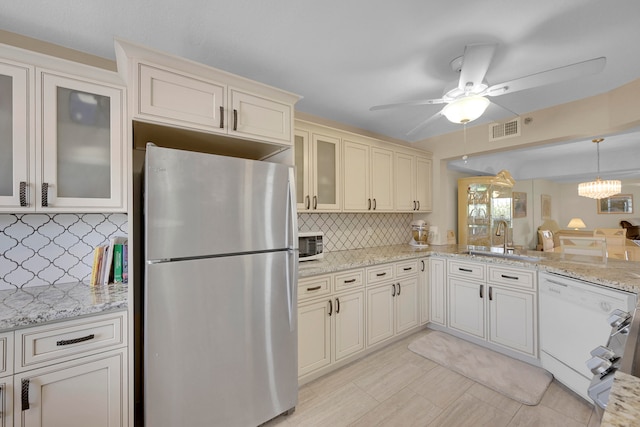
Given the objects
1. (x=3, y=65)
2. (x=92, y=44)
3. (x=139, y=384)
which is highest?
(x=92, y=44)

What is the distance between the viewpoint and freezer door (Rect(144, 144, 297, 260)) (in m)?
1.35

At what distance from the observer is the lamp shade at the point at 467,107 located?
1.76 m

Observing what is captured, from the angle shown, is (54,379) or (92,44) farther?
(92,44)

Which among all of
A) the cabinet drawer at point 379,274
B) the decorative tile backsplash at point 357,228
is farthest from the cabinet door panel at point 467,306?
the decorative tile backsplash at point 357,228

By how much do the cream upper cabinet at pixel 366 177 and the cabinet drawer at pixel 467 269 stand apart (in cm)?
95

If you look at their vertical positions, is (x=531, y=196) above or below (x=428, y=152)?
below

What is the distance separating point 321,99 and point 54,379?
2.62 m

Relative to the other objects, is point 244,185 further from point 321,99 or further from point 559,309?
point 559,309

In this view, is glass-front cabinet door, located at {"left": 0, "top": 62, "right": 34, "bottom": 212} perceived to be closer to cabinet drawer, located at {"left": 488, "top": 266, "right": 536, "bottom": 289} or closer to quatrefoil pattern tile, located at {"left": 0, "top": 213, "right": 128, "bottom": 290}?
quatrefoil pattern tile, located at {"left": 0, "top": 213, "right": 128, "bottom": 290}

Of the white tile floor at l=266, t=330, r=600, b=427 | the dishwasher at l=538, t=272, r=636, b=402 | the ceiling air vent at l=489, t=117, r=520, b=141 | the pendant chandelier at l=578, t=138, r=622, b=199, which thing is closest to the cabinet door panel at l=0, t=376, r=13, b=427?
the white tile floor at l=266, t=330, r=600, b=427

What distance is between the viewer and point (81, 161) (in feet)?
4.74

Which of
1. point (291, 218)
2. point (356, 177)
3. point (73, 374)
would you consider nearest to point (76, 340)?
point (73, 374)

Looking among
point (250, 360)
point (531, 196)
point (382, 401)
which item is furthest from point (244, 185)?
point (531, 196)

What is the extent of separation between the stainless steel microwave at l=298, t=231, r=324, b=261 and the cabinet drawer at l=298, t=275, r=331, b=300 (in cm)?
31
